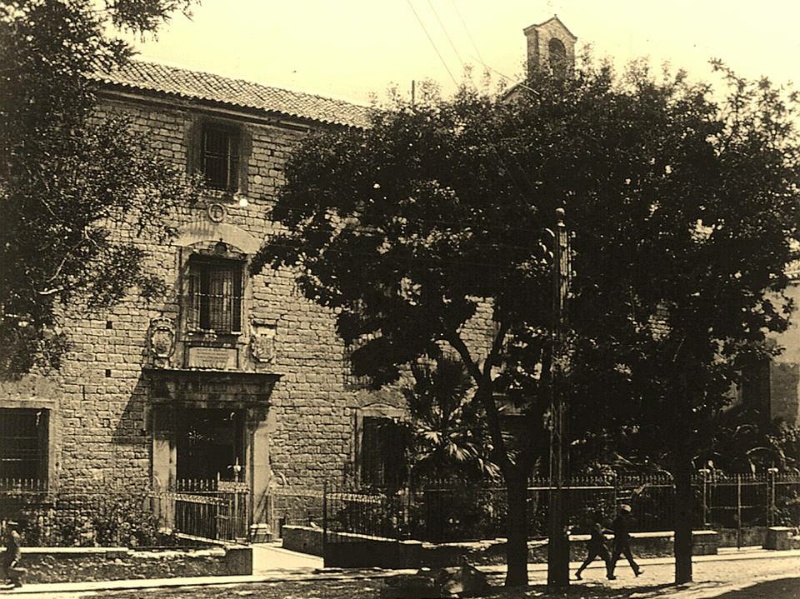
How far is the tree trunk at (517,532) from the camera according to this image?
17250 millimetres

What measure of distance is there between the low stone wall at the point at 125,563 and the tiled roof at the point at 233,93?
941 cm

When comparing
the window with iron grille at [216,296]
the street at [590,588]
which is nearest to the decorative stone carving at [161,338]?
the window with iron grille at [216,296]

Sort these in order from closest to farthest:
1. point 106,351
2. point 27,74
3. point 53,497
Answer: point 27,74 < point 53,497 < point 106,351

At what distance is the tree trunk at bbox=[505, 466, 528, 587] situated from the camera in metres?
17.2

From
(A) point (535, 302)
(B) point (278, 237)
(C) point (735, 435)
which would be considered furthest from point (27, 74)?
(C) point (735, 435)

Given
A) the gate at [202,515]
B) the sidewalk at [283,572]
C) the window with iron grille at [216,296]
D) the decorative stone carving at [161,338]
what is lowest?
the sidewalk at [283,572]

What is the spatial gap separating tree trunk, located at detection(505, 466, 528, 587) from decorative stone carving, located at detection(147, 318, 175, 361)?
27.2 feet

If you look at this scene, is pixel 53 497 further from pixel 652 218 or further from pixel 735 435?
pixel 735 435

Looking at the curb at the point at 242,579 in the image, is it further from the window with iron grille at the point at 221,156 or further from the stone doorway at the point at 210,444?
the window with iron grille at the point at 221,156

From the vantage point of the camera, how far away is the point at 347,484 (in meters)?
24.5

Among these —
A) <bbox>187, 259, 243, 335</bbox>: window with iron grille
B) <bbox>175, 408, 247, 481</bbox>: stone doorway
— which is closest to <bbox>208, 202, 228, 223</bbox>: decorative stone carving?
<bbox>187, 259, 243, 335</bbox>: window with iron grille

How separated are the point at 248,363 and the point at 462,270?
316 inches

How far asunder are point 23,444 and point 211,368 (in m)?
4.02

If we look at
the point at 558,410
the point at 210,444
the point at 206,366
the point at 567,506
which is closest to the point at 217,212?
the point at 206,366
